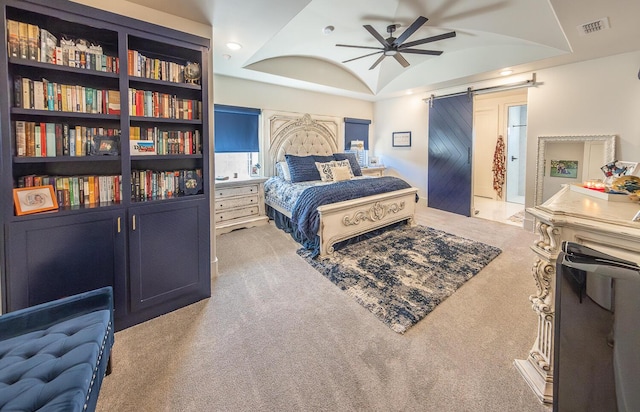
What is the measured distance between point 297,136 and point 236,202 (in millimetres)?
1890

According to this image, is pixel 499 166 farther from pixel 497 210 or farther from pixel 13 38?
pixel 13 38

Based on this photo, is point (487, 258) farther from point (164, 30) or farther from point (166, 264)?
point (164, 30)

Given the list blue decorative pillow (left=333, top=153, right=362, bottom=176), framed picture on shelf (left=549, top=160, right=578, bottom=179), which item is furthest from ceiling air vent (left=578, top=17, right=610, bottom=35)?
blue decorative pillow (left=333, top=153, right=362, bottom=176)

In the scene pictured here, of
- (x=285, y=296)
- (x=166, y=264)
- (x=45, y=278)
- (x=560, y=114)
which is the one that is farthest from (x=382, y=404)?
(x=560, y=114)

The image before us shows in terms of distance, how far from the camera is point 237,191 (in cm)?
434

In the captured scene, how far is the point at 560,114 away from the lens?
13.1ft

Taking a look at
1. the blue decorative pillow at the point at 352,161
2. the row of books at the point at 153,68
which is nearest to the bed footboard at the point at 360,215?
the blue decorative pillow at the point at 352,161

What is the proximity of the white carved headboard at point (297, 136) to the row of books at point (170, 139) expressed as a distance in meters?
2.64

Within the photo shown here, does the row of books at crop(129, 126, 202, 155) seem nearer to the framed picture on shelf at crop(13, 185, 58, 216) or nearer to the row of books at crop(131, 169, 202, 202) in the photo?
the row of books at crop(131, 169, 202, 202)

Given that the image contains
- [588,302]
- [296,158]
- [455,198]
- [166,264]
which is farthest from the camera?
[455,198]

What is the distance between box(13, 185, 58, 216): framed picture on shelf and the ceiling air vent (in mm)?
4744

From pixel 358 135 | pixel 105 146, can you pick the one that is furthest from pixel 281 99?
pixel 105 146

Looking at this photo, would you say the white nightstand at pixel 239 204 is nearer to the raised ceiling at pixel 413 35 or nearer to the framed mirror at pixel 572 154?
the raised ceiling at pixel 413 35

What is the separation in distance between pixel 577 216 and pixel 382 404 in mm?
1297
